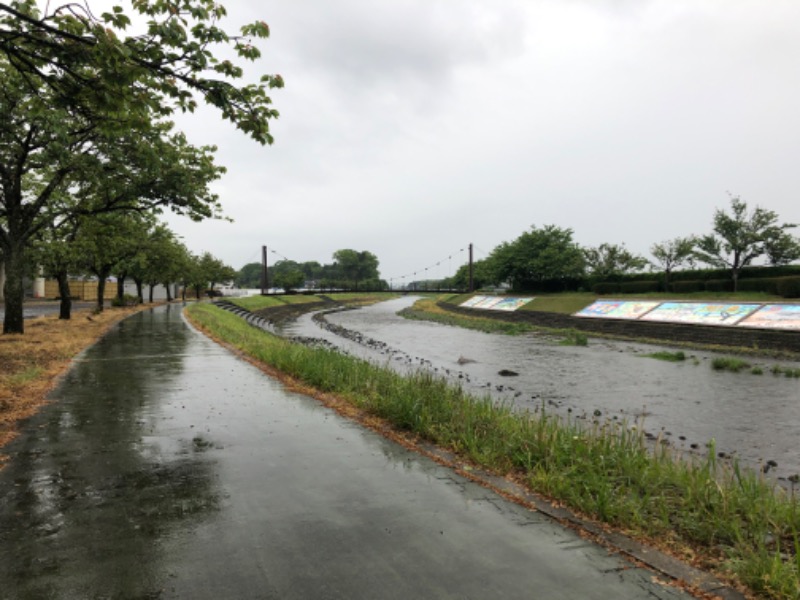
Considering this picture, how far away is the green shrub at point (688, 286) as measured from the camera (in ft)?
107

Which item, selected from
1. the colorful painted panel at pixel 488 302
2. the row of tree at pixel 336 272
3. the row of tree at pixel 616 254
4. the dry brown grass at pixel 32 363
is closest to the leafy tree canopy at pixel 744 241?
the row of tree at pixel 616 254

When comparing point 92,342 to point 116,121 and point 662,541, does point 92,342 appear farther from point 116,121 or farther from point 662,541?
point 662,541

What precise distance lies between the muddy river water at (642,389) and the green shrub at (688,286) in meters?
13.0

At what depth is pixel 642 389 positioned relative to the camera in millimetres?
12875

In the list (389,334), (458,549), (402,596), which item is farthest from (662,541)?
(389,334)

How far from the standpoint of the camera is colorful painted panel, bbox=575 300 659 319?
89.6 feet

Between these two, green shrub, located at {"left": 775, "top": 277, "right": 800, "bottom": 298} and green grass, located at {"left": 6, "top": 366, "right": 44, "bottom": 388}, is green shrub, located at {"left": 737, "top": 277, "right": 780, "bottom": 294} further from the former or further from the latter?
green grass, located at {"left": 6, "top": 366, "right": 44, "bottom": 388}

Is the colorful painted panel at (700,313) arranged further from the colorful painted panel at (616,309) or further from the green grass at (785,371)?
the green grass at (785,371)

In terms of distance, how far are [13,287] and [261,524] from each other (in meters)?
16.6

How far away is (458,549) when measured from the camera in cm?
343

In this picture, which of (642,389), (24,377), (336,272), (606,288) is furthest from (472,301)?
(336,272)

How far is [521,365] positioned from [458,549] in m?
14.4

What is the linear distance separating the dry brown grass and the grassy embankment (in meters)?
4.99

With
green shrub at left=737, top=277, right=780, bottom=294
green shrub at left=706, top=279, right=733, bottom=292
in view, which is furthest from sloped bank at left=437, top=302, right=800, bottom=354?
green shrub at left=706, top=279, right=733, bottom=292
